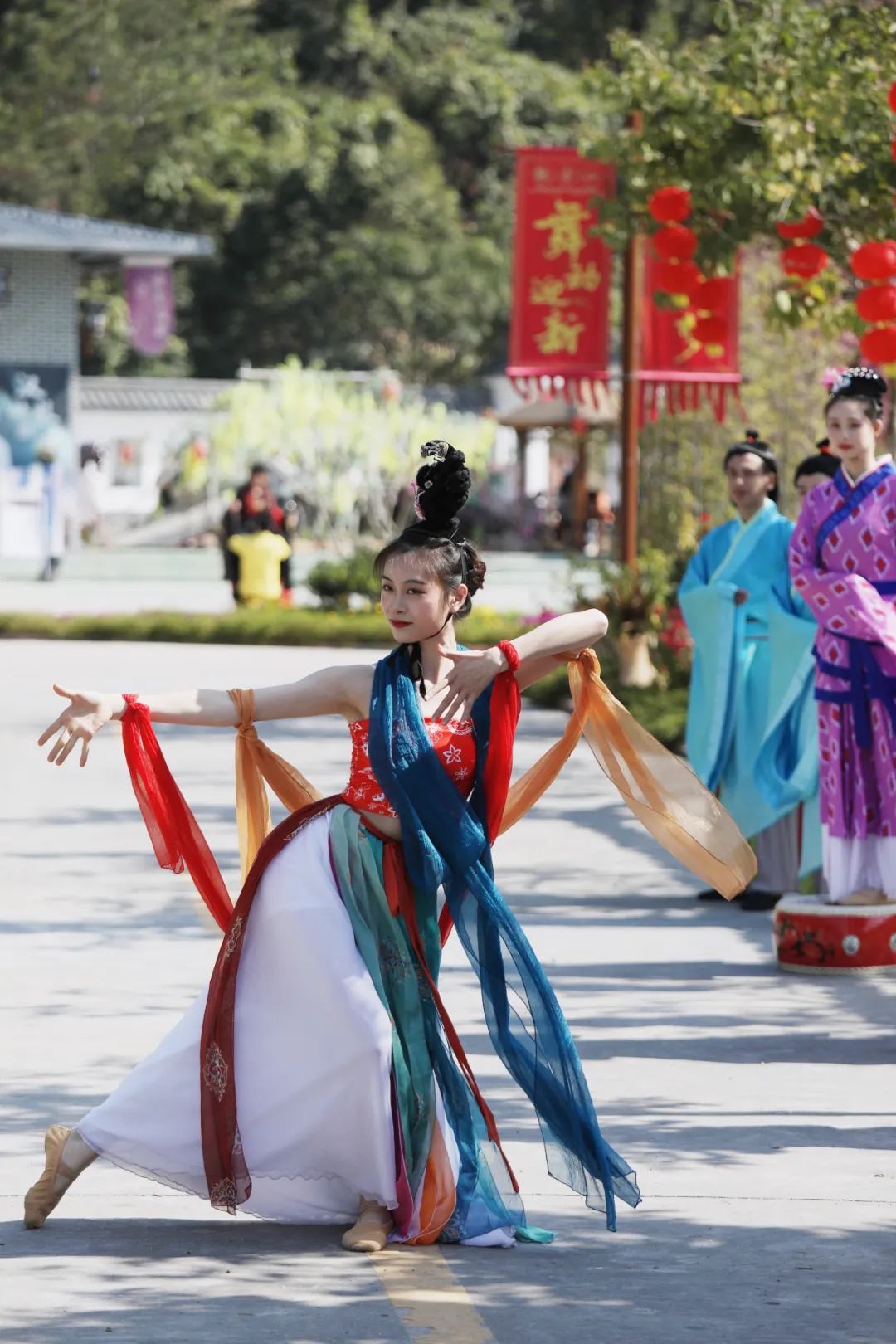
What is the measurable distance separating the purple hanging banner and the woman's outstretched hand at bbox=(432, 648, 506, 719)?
32653 millimetres

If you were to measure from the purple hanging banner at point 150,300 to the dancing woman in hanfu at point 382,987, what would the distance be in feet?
107

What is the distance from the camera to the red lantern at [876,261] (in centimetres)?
902

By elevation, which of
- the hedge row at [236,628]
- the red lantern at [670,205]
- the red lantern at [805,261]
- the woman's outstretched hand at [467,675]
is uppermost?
the red lantern at [670,205]

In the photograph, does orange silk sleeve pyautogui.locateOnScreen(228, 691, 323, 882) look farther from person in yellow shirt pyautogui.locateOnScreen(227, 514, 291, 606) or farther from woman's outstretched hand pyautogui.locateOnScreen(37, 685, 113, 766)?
person in yellow shirt pyautogui.locateOnScreen(227, 514, 291, 606)

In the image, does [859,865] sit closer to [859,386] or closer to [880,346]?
[859,386]

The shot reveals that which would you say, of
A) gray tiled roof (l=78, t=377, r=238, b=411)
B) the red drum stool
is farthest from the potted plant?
gray tiled roof (l=78, t=377, r=238, b=411)

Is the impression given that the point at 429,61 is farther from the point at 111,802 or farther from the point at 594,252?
the point at 111,802

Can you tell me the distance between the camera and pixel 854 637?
760cm

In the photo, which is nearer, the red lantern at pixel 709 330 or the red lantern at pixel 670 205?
the red lantern at pixel 670 205

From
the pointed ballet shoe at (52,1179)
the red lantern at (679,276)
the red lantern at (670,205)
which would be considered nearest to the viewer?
the pointed ballet shoe at (52,1179)

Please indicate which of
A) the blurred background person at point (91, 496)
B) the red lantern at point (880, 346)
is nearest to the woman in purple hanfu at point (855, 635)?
the red lantern at point (880, 346)

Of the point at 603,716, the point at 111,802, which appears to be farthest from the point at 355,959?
the point at 111,802

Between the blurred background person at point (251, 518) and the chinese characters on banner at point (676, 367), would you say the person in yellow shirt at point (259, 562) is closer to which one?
the blurred background person at point (251, 518)

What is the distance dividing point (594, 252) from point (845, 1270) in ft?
40.4
